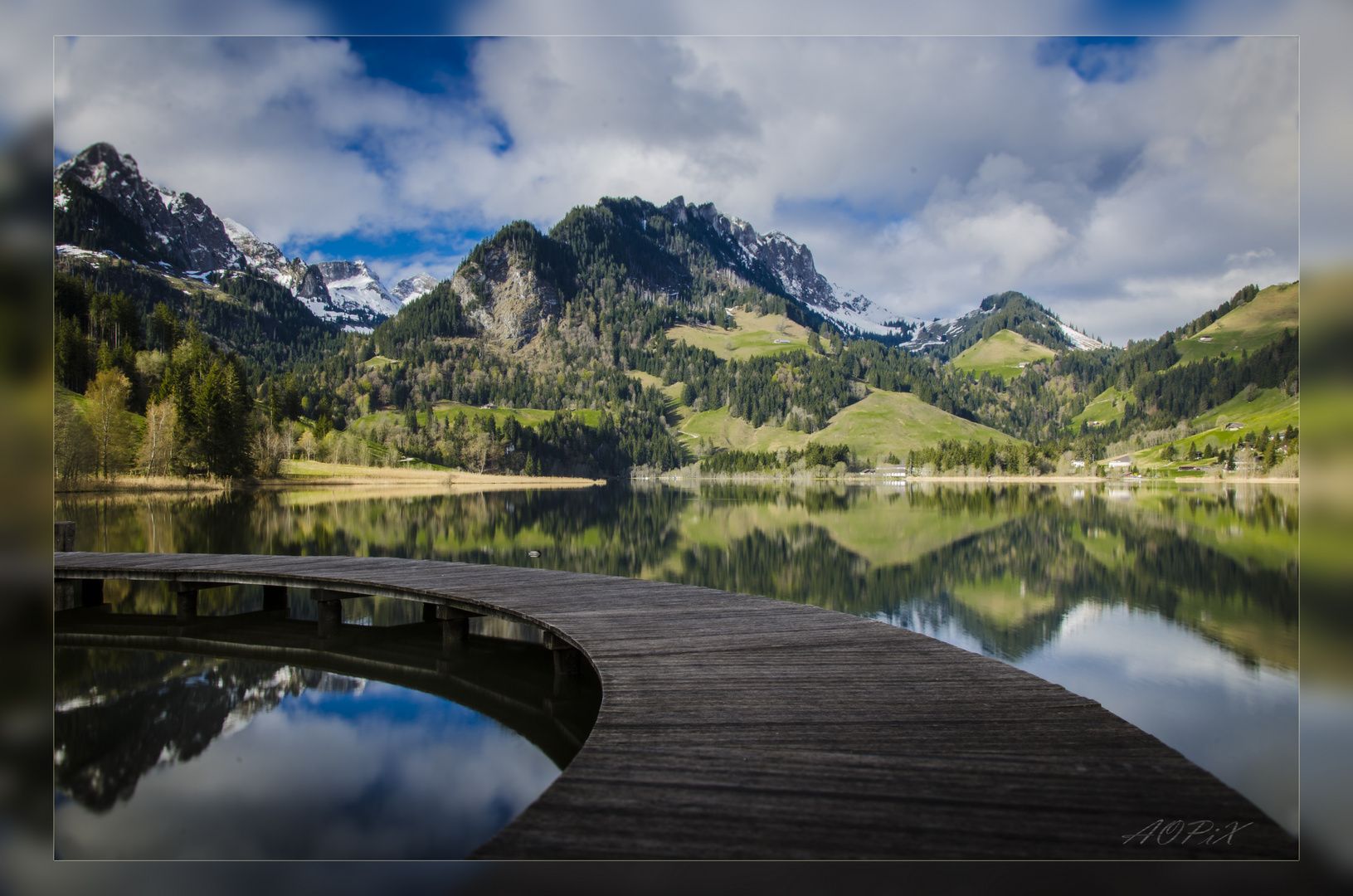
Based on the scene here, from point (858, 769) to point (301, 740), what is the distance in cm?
881

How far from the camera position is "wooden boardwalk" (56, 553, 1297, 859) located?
4266mm

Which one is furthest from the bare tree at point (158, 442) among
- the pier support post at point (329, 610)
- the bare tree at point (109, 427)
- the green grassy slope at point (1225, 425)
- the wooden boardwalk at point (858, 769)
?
the green grassy slope at point (1225, 425)

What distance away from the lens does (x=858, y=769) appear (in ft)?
17.0

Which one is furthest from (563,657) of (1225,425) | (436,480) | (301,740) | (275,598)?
(1225,425)

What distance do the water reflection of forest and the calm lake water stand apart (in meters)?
0.17

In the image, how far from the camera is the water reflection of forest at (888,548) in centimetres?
2177

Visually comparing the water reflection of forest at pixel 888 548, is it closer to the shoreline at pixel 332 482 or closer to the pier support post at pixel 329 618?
the shoreline at pixel 332 482

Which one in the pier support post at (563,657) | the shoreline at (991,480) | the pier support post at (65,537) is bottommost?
the shoreline at (991,480)

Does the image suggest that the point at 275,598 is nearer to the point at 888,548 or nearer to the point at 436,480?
the point at 888,548

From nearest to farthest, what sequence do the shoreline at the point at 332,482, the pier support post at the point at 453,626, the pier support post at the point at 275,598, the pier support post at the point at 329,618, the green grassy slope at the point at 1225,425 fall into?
the pier support post at the point at 453,626
the pier support post at the point at 329,618
the pier support post at the point at 275,598
the shoreline at the point at 332,482
the green grassy slope at the point at 1225,425

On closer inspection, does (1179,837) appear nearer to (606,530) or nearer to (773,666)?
(773,666)

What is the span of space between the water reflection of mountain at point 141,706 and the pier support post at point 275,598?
3.99m

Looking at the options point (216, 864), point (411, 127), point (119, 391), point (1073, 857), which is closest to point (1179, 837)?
point (1073, 857)

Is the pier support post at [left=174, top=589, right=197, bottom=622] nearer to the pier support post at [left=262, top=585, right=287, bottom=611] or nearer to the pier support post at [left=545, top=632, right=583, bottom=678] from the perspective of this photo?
the pier support post at [left=262, top=585, right=287, bottom=611]
